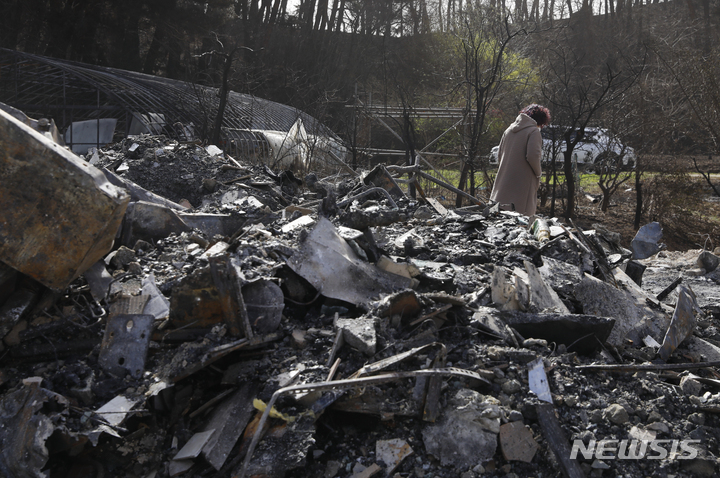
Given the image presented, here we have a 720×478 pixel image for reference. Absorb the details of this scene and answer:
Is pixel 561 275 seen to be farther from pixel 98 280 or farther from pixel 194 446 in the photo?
pixel 98 280

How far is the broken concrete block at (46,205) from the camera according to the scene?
8.09 ft

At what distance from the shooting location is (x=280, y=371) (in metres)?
2.48

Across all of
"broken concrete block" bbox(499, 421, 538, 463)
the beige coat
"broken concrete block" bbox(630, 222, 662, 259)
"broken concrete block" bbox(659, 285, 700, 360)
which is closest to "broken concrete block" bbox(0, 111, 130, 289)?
"broken concrete block" bbox(499, 421, 538, 463)

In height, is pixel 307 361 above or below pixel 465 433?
above

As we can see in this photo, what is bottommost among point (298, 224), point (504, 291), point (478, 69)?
point (504, 291)

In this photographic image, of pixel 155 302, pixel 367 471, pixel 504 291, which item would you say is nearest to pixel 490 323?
pixel 504 291

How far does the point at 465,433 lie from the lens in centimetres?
221

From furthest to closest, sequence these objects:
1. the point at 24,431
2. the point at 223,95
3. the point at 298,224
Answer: the point at 223,95
the point at 298,224
the point at 24,431

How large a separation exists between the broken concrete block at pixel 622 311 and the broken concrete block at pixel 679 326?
120 millimetres

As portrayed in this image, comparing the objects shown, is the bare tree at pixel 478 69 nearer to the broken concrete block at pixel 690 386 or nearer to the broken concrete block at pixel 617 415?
the broken concrete block at pixel 690 386

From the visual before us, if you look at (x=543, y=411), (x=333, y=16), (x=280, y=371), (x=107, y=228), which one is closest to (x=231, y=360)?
(x=280, y=371)

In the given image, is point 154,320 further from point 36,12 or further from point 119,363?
point 36,12

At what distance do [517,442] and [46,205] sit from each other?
2.64 metres

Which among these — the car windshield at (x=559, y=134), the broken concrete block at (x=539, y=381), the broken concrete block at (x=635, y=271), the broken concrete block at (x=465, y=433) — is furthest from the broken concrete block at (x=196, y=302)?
the car windshield at (x=559, y=134)
